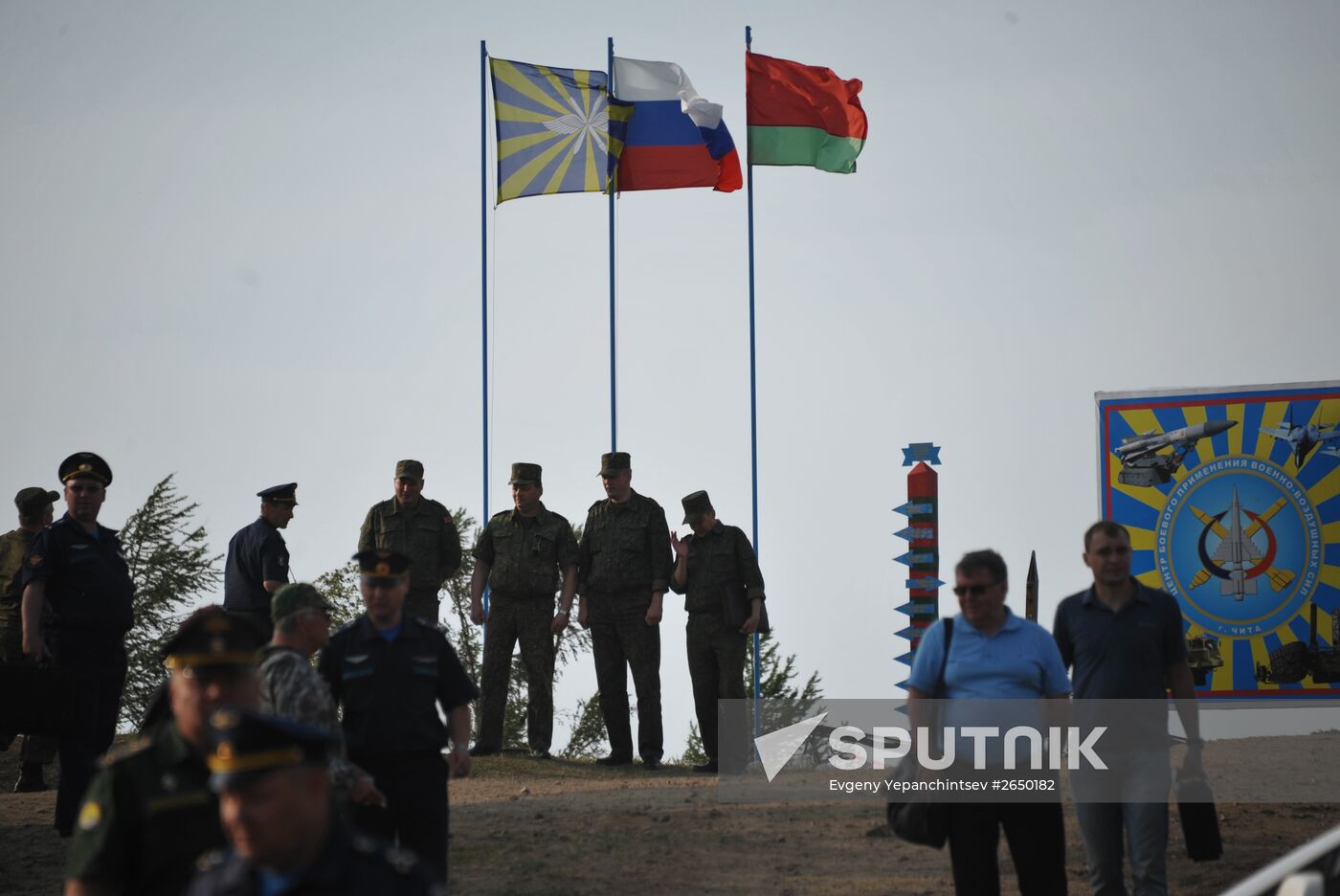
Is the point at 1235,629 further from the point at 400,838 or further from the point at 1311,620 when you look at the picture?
the point at 400,838

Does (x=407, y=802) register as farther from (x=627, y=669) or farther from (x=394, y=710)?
(x=627, y=669)

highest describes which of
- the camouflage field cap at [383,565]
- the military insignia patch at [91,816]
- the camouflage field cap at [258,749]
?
Result: the camouflage field cap at [383,565]

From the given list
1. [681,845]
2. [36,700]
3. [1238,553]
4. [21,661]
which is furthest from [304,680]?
[1238,553]

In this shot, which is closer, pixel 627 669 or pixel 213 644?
pixel 213 644

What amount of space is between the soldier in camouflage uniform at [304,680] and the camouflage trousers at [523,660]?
22.8ft

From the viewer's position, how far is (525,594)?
1360 centimetres

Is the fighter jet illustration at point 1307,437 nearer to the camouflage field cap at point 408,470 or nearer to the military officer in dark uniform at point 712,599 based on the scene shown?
the military officer in dark uniform at point 712,599

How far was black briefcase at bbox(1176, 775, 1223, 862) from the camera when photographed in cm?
754

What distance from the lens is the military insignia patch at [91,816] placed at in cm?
418

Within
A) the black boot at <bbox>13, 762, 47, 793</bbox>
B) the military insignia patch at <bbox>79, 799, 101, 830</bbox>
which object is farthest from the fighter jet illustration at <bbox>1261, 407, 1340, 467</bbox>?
the military insignia patch at <bbox>79, 799, 101, 830</bbox>

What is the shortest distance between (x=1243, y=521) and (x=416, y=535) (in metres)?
7.10

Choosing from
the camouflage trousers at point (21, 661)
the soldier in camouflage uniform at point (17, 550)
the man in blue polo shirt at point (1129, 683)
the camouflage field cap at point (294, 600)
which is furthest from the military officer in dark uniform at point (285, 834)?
the soldier in camouflage uniform at point (17, 550)

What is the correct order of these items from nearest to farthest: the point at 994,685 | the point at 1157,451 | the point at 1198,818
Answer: the point at 994,685 < the point at 1198,818 < the point at 1157,451

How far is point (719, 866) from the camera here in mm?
9820
